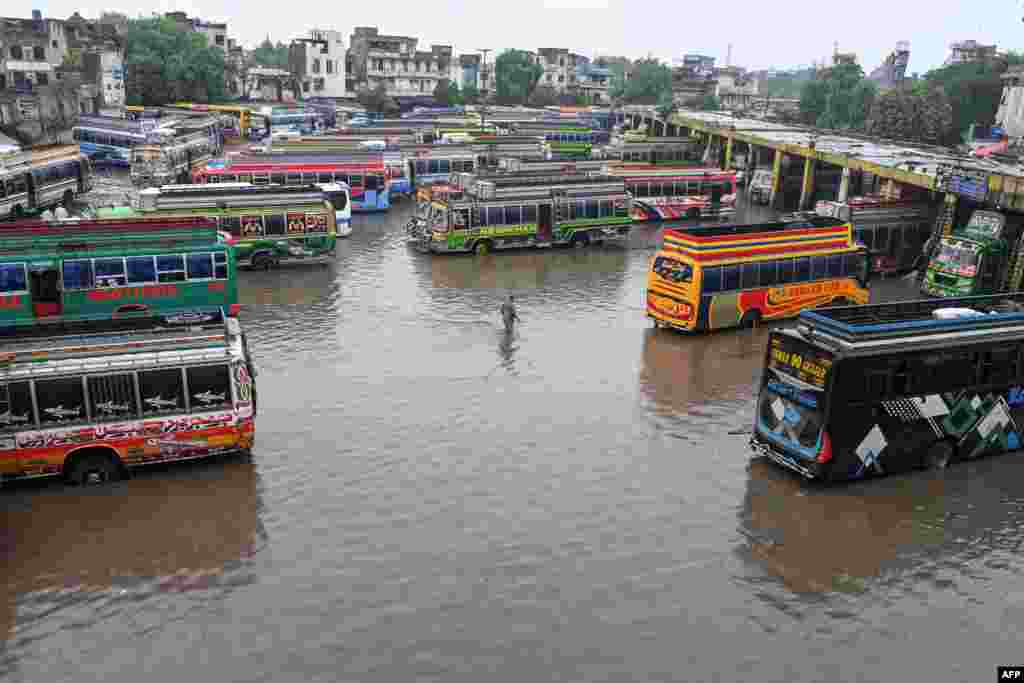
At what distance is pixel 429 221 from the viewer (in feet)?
113

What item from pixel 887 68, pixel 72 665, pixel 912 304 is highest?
pixel 887 68

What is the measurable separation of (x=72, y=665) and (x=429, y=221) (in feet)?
86.5

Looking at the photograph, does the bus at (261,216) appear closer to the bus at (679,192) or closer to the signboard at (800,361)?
the bus at (679,192)

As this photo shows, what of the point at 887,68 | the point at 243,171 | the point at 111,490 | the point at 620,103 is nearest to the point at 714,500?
the point at 111,490

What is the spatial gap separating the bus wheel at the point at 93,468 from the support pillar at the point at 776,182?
44503 mm

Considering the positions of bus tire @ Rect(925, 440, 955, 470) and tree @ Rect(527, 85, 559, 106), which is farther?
tree @ Rect(527, 85, 559, 106)

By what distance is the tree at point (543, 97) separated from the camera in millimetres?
119000

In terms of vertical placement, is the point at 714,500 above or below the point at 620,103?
below

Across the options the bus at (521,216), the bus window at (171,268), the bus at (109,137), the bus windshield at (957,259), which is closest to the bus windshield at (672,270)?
the bus windshield at (957,259)

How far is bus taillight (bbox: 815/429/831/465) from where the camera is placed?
13578mm

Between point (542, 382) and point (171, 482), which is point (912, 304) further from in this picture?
point (171, 482)

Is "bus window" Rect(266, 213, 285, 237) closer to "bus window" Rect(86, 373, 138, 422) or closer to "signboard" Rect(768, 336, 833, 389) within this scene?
"bus window" Rect(86, 373, 138, 422)

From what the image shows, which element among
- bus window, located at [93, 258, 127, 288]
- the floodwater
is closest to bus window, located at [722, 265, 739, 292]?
the floodwater

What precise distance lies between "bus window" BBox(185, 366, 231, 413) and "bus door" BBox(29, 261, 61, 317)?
32.9ft
